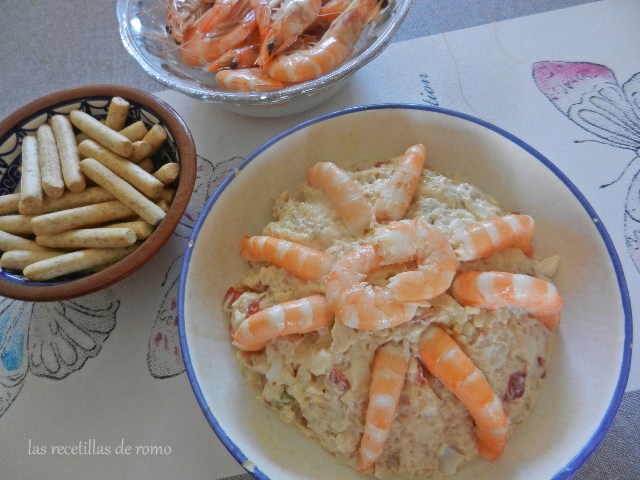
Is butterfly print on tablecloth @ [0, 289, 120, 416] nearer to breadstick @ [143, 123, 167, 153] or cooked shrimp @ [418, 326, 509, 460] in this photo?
breadstick @ [143, 123, 167, 153]

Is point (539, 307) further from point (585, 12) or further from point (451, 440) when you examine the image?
point (585, 12)

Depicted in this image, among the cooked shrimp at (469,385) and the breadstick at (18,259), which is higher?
the breadstick at (18,259)

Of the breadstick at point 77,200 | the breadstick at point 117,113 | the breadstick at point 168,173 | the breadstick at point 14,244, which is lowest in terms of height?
the breadstick at point 14,244

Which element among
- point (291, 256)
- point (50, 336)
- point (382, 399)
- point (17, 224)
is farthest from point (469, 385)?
point (17, 224)

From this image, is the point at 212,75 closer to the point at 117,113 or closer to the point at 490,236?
the point at 117,113

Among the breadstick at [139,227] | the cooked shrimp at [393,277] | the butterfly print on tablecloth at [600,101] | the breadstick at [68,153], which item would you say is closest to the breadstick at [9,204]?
the breadstick at [68,153]

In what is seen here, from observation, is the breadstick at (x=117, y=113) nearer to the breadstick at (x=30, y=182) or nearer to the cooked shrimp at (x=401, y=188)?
the breadstick at (x=30, y=182)

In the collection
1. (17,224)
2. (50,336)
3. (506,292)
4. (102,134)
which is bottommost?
(50,336)
